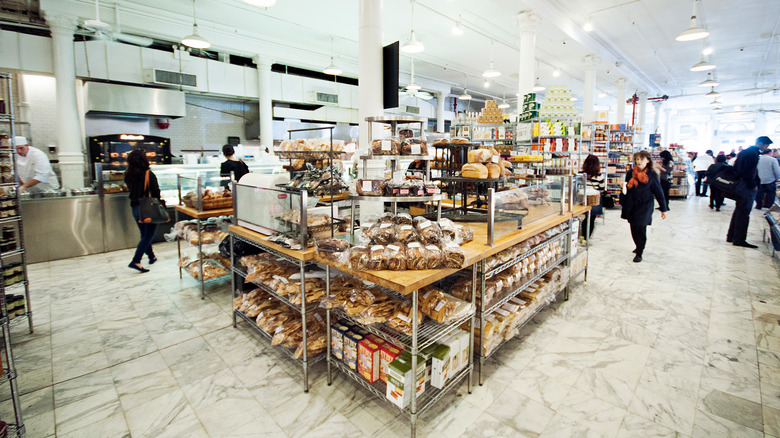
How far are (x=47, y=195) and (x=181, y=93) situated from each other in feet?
11.6

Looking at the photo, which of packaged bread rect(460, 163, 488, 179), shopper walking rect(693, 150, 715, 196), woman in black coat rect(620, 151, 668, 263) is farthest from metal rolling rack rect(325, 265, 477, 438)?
shopper walking rect(693, 150, 715, 196)

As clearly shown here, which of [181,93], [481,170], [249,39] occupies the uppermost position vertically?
[249,39]

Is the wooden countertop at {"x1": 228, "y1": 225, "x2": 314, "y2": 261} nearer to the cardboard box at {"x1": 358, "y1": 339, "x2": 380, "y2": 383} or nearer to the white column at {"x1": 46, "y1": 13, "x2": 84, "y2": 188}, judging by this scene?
the cardboard box at {"x1": 358, "y1": 339, "x2": 380, "y2": 383}

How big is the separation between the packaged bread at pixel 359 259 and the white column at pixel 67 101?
6966 mm

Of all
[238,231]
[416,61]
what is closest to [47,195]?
[238,231]

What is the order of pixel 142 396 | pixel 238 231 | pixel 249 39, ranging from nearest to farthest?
pixel 142 396 < pixel 238 231 < pixel 249 39

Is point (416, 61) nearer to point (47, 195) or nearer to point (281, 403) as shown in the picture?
point (47, 195)

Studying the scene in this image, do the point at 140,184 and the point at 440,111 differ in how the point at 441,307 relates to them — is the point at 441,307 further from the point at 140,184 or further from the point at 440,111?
the point at 440,111

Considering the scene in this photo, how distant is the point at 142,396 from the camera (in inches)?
97.0

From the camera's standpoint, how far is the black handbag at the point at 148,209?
4656 mm

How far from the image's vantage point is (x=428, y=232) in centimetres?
233

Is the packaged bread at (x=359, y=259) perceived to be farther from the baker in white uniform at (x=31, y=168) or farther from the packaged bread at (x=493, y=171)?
the baker in white uniform at (x=31, y=168)

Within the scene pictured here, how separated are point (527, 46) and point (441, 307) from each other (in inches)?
266

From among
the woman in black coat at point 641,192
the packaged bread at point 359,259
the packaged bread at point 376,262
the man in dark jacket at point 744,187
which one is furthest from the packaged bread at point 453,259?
the man in dark jacket at point 744,187
